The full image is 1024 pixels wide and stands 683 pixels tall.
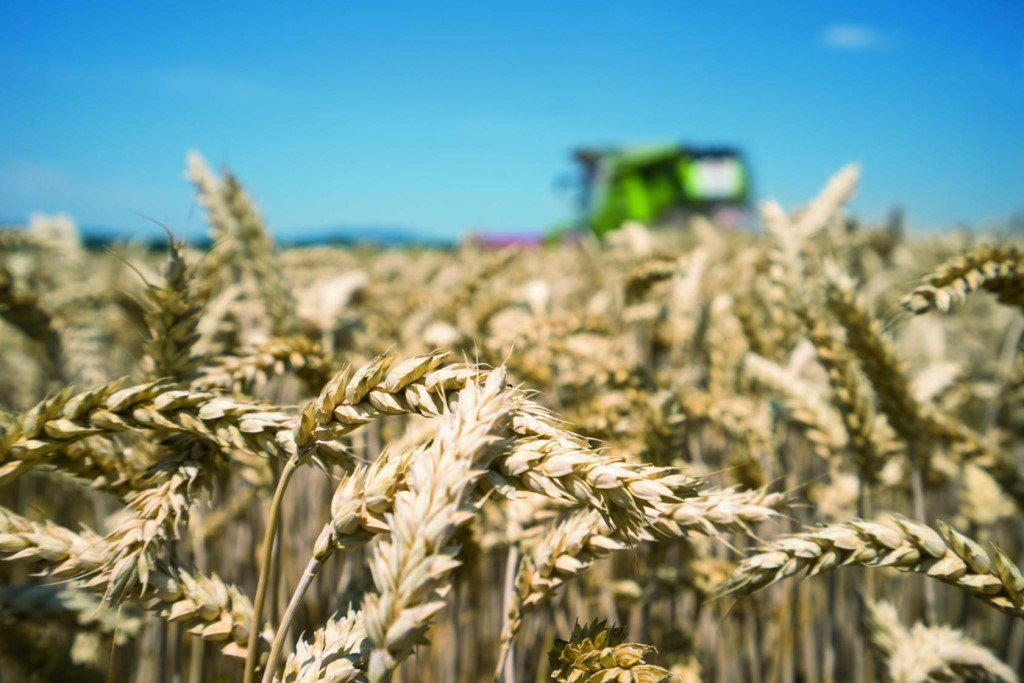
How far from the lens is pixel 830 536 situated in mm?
841

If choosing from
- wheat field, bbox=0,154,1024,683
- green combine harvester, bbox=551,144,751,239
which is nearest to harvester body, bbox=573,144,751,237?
green combine harvester, bbox=551,144,751,239

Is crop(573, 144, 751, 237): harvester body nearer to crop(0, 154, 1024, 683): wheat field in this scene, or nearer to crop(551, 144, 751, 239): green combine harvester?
crop(551, 144, 751, 239): green combine harvester

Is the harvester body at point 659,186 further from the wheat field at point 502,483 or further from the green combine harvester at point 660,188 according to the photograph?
the wheat field at point 502,483

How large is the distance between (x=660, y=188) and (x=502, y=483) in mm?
24027

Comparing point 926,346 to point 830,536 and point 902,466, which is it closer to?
point 902,466

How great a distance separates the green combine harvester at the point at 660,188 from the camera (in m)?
23.2

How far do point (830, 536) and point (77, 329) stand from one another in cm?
200

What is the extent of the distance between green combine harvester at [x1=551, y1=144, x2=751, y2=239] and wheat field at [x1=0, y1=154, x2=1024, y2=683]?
66.8 feet

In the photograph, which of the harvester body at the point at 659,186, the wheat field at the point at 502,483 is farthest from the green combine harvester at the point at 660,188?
the wheat field at the point at 502,483

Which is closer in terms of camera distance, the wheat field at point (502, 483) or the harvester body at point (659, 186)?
the wheat field at point (502, 483)

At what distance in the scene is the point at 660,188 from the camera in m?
23.5

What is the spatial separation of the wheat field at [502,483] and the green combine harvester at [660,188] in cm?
2035

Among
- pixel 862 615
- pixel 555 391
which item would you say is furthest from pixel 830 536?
pixel 555 391

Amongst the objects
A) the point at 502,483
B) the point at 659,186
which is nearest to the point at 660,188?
the point at 659,186
